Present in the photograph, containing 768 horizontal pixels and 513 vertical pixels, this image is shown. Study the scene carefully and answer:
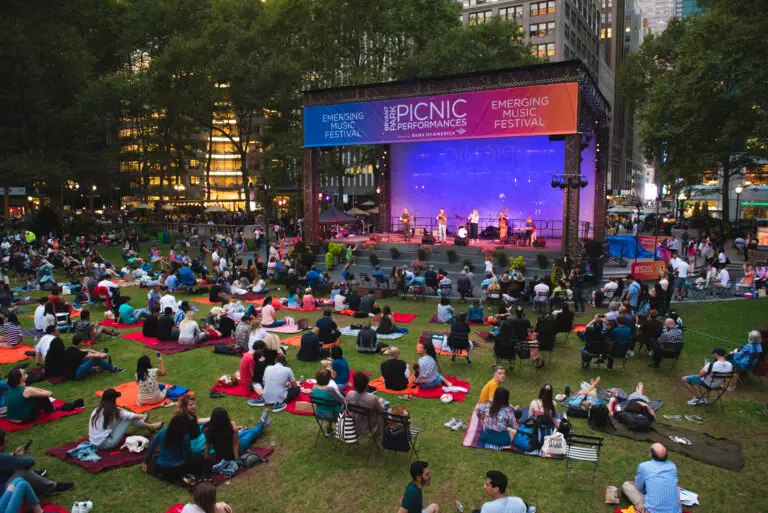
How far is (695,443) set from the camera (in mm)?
8406

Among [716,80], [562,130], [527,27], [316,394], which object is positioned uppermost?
[527,27]

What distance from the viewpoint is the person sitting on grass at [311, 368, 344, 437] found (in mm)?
8445

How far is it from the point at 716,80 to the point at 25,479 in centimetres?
3590

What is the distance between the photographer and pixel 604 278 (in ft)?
78.1

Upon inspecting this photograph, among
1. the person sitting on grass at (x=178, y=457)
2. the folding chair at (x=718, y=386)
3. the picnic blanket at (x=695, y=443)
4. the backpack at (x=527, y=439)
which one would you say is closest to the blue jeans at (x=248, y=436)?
the person sitting on grass at (x=178, y=457)

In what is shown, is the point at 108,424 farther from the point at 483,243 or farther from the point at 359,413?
the point at 483,243

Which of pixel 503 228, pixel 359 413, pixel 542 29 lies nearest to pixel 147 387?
pixel 359 413

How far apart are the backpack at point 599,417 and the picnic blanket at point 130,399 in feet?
24.6

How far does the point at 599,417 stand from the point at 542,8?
72.6 meters

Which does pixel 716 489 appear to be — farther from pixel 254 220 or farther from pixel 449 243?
pixel 254 220

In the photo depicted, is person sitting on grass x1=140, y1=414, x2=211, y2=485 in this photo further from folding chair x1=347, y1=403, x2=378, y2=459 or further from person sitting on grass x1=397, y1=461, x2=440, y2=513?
person sitting on grass x1=397, y1=461, x2=440, y2=513

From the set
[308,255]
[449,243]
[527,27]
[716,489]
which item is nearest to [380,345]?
[716,489]

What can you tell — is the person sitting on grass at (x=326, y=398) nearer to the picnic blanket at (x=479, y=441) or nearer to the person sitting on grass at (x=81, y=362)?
the picnic blanket at (x=479, y=441)

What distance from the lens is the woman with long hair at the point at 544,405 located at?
821 cm
